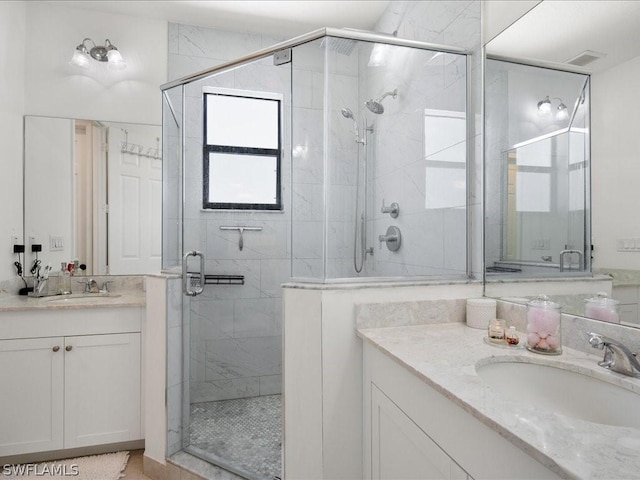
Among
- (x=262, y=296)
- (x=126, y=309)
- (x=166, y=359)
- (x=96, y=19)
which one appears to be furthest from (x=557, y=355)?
(x=96, y=19)

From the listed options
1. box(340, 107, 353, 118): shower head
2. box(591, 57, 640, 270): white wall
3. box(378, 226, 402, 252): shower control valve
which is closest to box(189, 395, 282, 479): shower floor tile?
box(378, 226, 402, 252): shower control valve

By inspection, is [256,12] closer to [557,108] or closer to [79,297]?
[557,108]

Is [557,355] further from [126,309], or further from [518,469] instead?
[126,309]

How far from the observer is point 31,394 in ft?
6.43

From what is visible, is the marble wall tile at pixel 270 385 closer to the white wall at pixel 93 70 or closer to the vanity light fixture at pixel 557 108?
the vanity light fixture at pixel 557 108

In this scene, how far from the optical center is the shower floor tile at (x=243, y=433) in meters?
1.74

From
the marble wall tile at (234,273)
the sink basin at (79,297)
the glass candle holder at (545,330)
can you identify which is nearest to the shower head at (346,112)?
the marble wall tile at (234,273)

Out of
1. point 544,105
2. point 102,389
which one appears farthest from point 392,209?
point 102,389

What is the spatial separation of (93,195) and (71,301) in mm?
734

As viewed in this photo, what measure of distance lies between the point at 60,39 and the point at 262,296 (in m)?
2.27

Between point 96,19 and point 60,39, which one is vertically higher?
point 96,19

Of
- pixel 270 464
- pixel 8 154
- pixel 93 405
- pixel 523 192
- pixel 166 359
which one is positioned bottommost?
pixel 270 464

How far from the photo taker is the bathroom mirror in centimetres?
242

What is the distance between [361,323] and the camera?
4.55 ft
